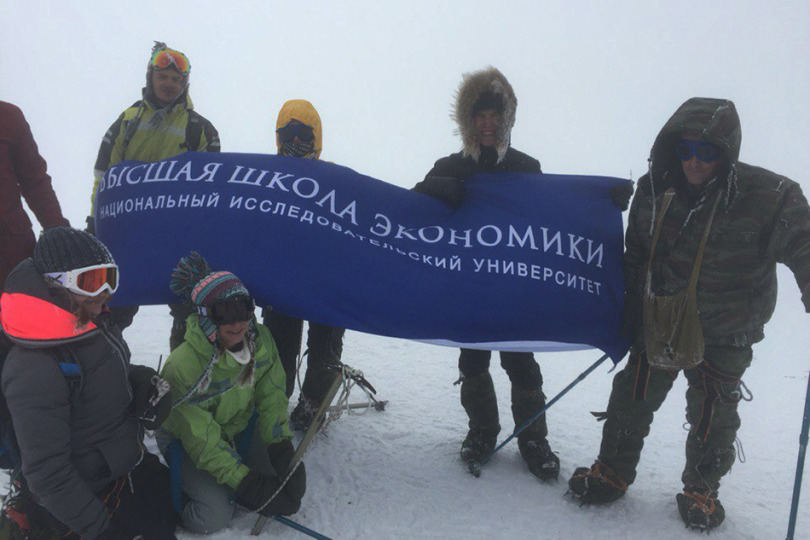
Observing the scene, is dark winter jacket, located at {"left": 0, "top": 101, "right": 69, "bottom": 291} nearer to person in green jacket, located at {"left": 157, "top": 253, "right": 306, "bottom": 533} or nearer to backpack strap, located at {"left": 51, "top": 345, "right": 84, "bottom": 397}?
person in green jacket, located at {"left": 157, "top": 253, "right": 306, "bottom": 533}

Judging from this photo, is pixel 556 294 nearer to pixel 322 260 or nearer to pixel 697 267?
pixel 697 267

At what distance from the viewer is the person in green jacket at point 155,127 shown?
12.5 feet

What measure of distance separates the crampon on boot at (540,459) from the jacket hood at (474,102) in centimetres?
196

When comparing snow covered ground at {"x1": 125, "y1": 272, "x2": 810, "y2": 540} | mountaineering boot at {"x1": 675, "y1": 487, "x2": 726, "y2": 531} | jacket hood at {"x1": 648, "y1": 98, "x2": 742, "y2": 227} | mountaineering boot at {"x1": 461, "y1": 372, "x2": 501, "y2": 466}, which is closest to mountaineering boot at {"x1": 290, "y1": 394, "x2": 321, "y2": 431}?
snow covered ground at {"x1": 125, "y1": 272, "x2": 810, "y2": 540}

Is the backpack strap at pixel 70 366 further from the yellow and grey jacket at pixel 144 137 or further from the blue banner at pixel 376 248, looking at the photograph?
the yellow and grey jacket at pixel 144 137

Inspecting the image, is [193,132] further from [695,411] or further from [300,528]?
[695,411]

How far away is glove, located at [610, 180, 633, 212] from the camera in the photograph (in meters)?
3.39

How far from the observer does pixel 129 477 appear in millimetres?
2605

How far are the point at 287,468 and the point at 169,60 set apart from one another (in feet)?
9.29

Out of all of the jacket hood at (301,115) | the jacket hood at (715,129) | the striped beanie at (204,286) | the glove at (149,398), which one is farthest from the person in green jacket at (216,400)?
the jacket hood at (715,129)

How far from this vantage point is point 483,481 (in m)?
3.62

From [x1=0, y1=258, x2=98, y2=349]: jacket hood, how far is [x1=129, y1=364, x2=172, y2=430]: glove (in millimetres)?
420

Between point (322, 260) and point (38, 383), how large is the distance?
147 centimetres

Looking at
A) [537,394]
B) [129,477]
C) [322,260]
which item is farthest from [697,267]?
[129,477]
